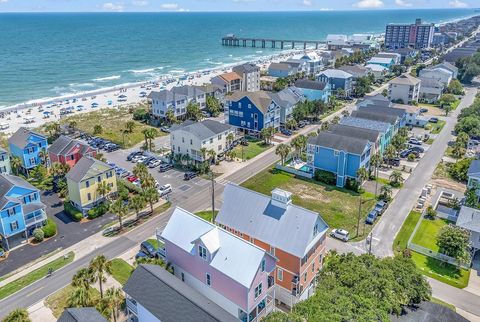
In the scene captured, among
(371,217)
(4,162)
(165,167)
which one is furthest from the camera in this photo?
(165,167)

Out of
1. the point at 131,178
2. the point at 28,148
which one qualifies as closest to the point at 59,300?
the point at 131,178

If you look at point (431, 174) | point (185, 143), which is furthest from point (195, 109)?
point (431, 174)

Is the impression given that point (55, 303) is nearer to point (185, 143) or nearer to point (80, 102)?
point (185, 143)

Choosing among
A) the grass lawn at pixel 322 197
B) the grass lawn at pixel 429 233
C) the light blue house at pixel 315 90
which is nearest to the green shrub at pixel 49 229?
the grass lawn at pixel 322 197

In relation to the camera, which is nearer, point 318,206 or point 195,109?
point 318,206

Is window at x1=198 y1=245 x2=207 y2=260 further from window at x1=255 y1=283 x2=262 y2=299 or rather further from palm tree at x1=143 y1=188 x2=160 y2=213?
palm tree at x1=143 y1=188 x2=160 y2=213

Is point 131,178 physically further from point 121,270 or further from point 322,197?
point 322,197

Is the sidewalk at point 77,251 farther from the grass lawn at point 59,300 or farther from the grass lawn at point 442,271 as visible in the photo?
the grass lawn at point 442,271
